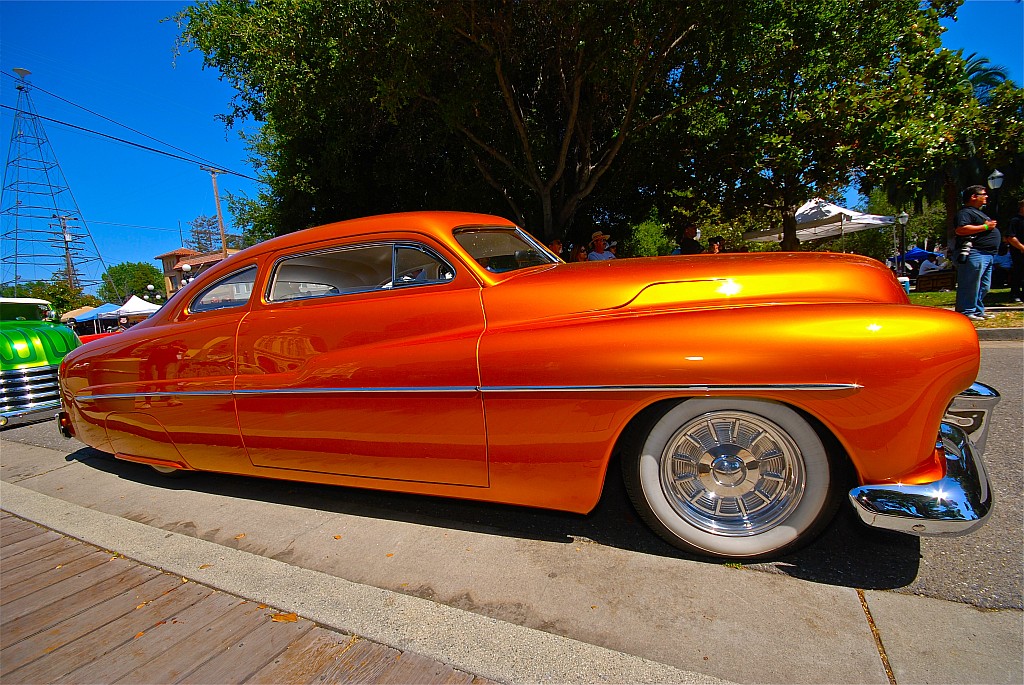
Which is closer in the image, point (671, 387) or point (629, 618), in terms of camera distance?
point (629, 618)

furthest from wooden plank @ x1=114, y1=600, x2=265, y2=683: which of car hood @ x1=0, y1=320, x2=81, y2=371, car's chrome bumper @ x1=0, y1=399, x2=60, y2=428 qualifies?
car hood @ x1=0, y1=320, x2=81, y2=371

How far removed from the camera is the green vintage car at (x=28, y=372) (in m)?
5.57

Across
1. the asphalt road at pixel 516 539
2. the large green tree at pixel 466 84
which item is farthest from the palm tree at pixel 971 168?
the asphalt road at pixel 516 539

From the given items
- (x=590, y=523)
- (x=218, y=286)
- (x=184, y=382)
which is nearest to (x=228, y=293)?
(x=218, y=286)

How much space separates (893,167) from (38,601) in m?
12.4

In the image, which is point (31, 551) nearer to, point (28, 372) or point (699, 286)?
point (699, 286)

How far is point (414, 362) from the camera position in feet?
7.60

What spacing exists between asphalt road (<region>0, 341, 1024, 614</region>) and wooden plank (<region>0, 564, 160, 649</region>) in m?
0.38

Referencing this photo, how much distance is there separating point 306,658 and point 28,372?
6.27m

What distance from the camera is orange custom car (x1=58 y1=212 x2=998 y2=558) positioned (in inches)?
69.7

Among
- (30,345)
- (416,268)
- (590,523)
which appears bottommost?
(590,523)

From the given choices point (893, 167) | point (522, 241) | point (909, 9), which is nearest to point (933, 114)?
point (893, 167)

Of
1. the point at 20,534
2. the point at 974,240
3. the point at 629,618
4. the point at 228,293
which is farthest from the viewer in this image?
the point at 974,240

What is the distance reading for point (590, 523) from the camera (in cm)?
250
